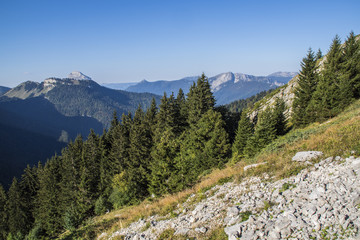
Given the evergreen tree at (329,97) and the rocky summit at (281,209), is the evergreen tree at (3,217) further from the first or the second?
the evergreen tree at (329,97)

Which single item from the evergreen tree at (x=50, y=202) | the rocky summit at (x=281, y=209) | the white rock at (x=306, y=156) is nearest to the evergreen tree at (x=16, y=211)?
the evergreen tree at (x=50, y=202)

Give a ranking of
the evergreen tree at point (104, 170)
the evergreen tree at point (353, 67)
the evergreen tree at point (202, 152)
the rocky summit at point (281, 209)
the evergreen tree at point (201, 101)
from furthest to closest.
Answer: the evergreen tree at point (104, 170)
the evergreen tree at point (201, 101)
the evergreen tree at point (353, 67)
the evergreen tree at point (202, 152)
the rocky summit at point (281, 209)

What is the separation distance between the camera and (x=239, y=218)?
812cm

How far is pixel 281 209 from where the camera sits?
764 centimetres

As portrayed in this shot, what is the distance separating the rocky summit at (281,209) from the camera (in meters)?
6.19

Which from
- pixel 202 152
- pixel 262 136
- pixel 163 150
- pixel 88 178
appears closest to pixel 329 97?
pixel 262 136

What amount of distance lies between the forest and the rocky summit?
913 cm

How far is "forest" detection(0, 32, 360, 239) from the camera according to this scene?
85.0 ft

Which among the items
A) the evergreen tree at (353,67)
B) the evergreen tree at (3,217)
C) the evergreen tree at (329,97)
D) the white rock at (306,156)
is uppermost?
the evergreen tree at (353,67)

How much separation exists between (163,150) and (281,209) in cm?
1796

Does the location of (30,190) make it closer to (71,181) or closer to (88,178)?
(71,181)

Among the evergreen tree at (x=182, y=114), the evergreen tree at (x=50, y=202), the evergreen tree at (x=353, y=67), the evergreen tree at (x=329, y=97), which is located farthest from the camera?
the evergreen tree at (x=182, y=114)

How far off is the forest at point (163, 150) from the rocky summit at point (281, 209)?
9.13 m

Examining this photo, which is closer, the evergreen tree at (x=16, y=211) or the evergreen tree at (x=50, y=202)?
the evergreen tree at (x=50, y=202)
